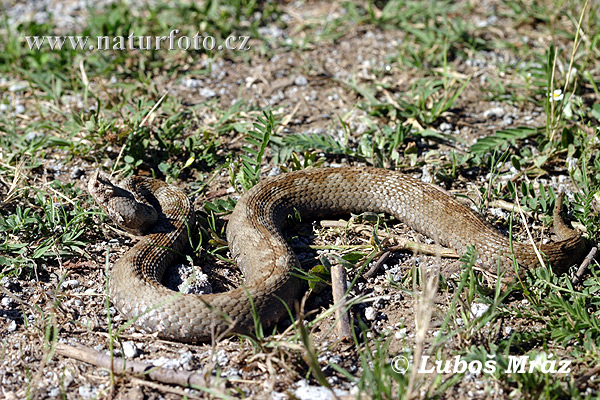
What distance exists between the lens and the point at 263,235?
17.4ft

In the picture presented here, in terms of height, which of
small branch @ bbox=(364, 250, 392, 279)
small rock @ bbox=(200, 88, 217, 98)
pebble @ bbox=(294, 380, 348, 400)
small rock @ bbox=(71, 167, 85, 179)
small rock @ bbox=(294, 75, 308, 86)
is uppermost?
small rock @ bbox=(294, 75, 308, 86)

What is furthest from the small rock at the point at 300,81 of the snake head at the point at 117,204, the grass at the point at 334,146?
the snake head at the point at 117,204

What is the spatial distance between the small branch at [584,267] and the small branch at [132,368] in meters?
2.88

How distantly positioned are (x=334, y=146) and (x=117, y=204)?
224cm

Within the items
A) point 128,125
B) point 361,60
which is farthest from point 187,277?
point 361,60

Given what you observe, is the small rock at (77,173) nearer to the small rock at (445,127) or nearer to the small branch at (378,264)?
the small branch at (378,264)

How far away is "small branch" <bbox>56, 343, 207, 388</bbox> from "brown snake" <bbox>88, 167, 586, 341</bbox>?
0.36 meters

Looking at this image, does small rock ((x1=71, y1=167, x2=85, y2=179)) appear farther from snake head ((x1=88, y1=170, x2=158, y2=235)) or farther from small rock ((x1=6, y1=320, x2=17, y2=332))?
small rock ((x1=6, y1=320, x2=17, y2=332))

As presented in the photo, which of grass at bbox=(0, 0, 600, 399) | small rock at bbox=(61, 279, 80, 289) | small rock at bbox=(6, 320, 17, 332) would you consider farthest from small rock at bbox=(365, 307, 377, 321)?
small rock at bbox=(6, 320, 17, 332)

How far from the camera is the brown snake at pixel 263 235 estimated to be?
4578 mm

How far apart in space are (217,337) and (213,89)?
151 inches

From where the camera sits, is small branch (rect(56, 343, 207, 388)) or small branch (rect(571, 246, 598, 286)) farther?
small branch (rect(571, 246, 598, 286))

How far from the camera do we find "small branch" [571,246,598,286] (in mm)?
A: 4977

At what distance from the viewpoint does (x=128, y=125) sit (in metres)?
6.46
